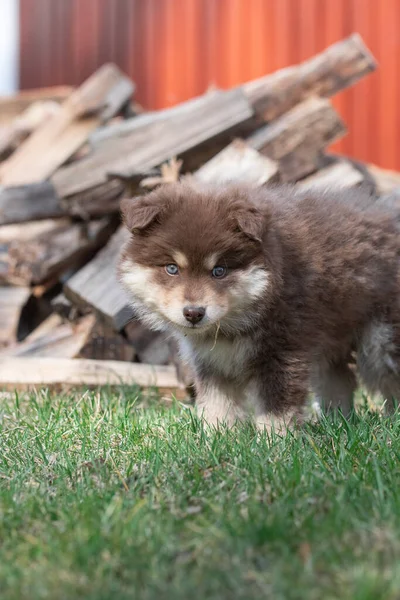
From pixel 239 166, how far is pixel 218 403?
2.12m

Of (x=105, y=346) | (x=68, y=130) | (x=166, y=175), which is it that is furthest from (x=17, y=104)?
(x=105, y=346)

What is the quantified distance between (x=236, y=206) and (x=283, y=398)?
Answer: 1067 millimetres

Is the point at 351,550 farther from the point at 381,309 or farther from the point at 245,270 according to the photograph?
the point at 381,309

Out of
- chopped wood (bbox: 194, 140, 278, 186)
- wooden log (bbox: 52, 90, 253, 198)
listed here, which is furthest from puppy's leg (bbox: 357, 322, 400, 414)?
wooden log (bbox: 52, 90, 253, 198)

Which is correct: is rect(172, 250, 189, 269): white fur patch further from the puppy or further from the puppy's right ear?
the puppy's right ear

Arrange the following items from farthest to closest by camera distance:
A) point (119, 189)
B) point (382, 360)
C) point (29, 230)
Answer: point (29, 230) → point (119, 189) → point (382, 360)

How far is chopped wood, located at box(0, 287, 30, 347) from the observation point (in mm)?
7320

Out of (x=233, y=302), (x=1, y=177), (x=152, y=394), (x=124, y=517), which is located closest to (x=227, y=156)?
(x=152, y=394)

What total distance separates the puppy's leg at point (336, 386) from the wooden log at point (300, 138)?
1810 mm

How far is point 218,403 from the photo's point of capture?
16.1ft

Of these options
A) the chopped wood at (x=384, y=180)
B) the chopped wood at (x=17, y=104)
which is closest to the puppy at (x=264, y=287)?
the chopped wood at (x=384, y=180)

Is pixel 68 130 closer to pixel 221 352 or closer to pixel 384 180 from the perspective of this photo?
pixel 384 180

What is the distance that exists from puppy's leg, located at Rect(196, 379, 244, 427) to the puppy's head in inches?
19.6

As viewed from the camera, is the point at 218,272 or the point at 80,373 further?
the point at 80,373
